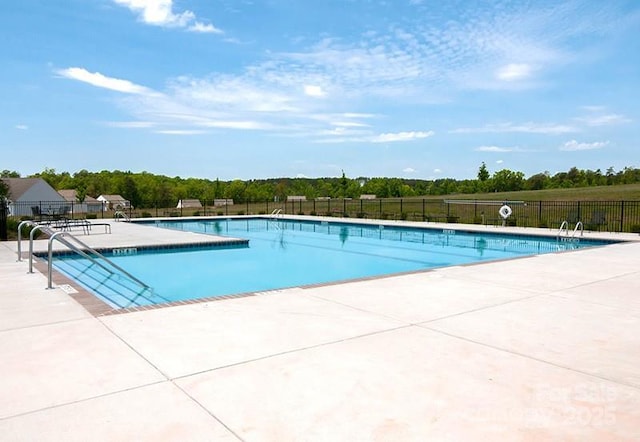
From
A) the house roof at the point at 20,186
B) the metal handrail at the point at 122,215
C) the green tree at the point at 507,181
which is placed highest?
the green tree at the point at 507,181

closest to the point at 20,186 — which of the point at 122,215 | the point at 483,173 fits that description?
the point at 122,215

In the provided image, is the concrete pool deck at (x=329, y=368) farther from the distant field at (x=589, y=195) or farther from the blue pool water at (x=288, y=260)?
the distant field at (x=589, y=195)

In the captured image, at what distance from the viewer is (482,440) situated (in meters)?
2.47

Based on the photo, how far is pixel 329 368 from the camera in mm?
3473

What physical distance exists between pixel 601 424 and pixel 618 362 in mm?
1207

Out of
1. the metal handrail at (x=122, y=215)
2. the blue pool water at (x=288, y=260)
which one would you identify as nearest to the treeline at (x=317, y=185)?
the metal handrail at (x=122, y=215)

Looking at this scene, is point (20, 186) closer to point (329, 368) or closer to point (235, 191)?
point (235, 191)

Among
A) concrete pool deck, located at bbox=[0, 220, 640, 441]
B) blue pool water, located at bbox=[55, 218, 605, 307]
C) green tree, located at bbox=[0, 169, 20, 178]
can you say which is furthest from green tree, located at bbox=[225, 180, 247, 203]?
concrete pool deck, located at bbox=[0, 220, 640, 441]

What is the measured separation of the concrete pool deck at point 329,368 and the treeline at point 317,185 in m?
58.1

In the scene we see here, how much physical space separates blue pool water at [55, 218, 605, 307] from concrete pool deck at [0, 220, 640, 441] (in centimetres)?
274

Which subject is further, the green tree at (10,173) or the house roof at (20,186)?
the green tree at (10,173)

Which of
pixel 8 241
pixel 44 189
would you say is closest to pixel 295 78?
pixel 8 241

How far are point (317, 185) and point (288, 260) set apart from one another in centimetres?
8025

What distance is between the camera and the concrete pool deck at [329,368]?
264 cm
